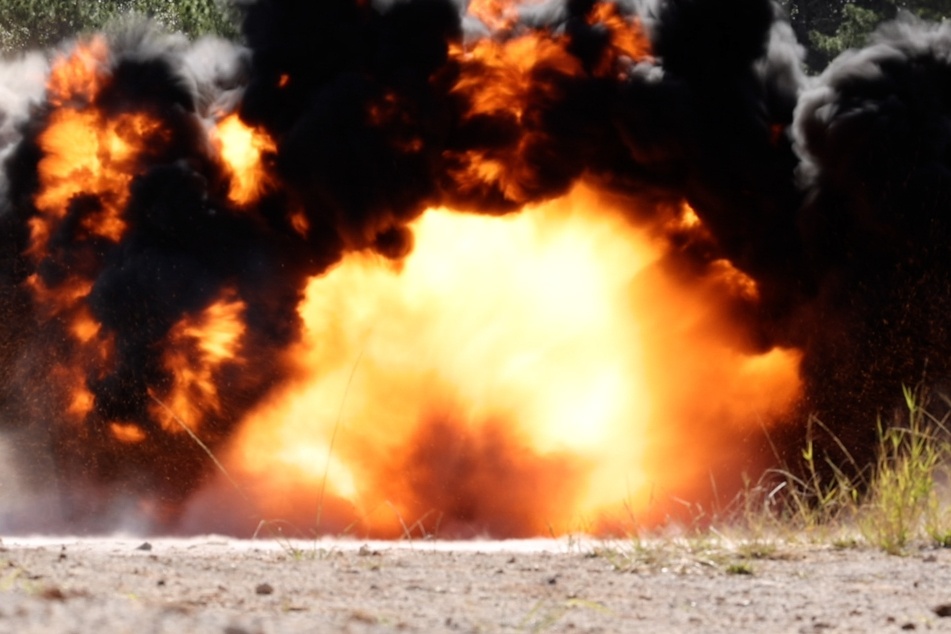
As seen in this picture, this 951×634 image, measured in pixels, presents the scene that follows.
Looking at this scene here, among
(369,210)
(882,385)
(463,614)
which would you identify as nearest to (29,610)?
(463,614)

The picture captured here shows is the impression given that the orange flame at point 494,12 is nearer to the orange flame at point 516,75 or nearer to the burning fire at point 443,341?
the burning fire at point 443,341

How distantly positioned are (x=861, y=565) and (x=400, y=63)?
6487 mm

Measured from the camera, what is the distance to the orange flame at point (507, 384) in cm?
1170

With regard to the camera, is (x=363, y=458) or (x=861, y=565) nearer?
(x=861, y=565)

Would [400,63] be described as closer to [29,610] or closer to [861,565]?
[861,565]

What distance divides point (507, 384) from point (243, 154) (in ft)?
9.14

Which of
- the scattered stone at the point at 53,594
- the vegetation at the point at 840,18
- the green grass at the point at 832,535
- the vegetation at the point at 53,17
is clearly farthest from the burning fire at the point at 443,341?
the vegetation at the point at 53,17

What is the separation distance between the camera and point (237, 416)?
11742 millimetres

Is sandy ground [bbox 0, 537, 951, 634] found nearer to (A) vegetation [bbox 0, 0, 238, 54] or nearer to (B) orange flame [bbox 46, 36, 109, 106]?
(B) orange flame [bbox 46, 36, 109, 106]

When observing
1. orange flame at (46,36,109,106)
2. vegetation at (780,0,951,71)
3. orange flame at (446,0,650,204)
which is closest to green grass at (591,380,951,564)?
orange flame at (446,0,650,204)

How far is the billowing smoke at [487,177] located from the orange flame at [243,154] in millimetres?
38

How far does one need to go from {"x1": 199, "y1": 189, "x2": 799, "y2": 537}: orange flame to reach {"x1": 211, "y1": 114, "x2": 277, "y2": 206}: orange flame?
91 centimetres

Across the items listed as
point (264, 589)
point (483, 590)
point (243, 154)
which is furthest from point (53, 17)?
point (264, 589)

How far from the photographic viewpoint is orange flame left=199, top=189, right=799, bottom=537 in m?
11.7
